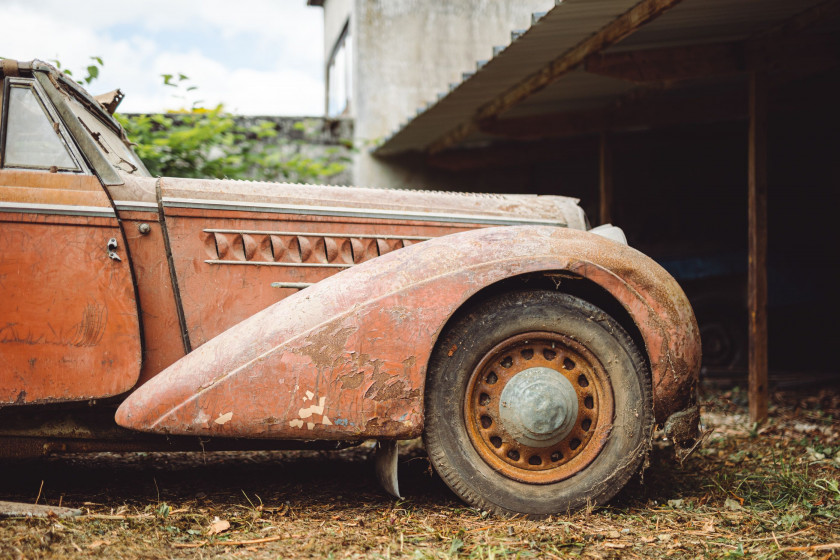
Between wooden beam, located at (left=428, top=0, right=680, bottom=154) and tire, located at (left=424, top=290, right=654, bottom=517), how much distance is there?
221 cm

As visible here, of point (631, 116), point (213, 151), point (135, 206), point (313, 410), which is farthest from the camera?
point (213, 151)

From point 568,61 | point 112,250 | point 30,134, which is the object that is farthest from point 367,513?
point 568,61

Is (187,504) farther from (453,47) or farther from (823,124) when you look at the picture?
(453,47)

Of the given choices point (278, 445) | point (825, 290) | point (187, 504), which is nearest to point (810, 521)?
point (278, 445)

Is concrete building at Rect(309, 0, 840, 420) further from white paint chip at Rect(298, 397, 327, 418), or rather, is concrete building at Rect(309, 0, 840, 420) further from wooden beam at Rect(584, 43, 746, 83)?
white paint chip at Rect(298, 397, 327, 418)

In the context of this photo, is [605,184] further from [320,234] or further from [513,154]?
[320,234]

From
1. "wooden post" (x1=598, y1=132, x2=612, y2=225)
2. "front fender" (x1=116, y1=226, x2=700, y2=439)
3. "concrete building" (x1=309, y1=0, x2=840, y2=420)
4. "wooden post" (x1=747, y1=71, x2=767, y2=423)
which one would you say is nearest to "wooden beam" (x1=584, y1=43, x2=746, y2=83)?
"concrete building" (x1=309, y1=0, x2=840, y2=420)

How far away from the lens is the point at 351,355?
2.53 m

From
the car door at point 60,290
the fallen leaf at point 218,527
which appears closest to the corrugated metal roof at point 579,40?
the car door at point 60,290

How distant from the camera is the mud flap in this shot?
110 inches

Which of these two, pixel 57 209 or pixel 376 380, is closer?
pixel 376 380

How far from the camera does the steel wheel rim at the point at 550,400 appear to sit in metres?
2.68

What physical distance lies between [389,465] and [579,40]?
3.42 meters

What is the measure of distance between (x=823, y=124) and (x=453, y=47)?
502 cm
